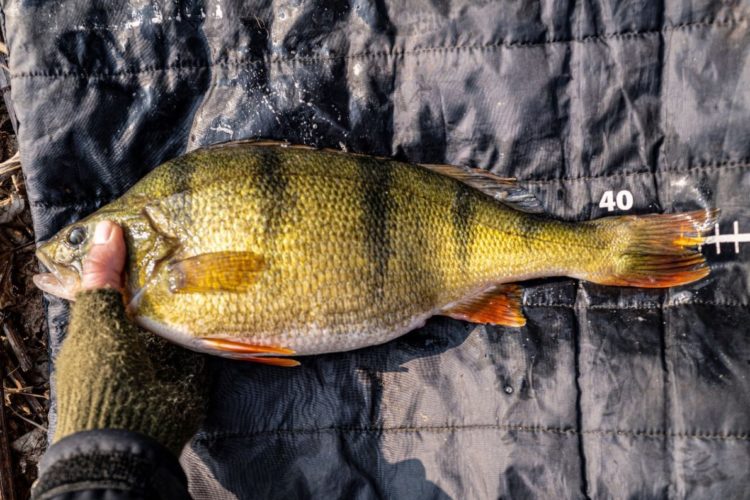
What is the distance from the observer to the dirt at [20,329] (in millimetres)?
3283

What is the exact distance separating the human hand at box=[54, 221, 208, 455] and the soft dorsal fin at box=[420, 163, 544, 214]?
147 centimetres

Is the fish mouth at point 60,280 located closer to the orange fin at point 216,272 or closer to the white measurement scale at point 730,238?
the orange fin at point 216,272

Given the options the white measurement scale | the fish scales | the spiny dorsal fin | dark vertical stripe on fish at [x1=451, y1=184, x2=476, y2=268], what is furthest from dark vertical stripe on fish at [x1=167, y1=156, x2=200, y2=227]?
the white measurement scale

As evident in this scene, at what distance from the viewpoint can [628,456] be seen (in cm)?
267

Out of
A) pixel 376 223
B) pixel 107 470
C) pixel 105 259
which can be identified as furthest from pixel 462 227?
pixel 107 470

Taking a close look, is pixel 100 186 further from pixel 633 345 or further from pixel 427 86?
pixel 633 345

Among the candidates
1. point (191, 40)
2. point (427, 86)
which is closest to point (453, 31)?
point (427, 86)

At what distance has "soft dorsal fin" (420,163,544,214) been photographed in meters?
2.80

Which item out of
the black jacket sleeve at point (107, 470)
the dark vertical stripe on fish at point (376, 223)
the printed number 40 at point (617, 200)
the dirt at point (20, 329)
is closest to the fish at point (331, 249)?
the dark vertical stripe on fish at point (376, 223)

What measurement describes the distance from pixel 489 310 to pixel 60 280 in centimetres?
196

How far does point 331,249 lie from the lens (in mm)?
2535

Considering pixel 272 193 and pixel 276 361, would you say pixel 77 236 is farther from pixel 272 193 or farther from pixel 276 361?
pixel 276 361

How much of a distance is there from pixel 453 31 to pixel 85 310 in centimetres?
207

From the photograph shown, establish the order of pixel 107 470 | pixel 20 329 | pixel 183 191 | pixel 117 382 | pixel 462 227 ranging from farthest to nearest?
pixel 20 329
pixel 462 227
pixel 183 191
pixel 117 382
pixel 107 470
